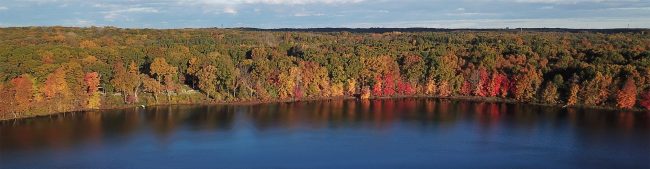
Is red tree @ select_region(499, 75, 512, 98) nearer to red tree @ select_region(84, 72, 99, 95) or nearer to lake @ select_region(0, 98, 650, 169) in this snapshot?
lake @ select_region(0, 98, 650, 169)

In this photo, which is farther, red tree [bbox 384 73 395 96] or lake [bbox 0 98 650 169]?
red tree [bbox 384 73 395 96]

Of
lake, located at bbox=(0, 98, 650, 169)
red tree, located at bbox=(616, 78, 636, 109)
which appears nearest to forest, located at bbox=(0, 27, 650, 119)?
red tree, located at bbox=(616, 78, 636, 109)

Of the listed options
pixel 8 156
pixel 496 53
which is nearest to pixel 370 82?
pixel 496 53

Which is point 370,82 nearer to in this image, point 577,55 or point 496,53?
point 496,53

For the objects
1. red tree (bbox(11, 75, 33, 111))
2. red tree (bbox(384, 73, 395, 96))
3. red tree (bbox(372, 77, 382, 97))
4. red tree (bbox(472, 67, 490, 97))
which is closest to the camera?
red tree (bbox(11, 75, 33, 111))

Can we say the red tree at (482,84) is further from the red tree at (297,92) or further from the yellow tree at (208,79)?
the yellow tree at (208,79)

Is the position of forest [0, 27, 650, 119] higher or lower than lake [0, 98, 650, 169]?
higher
